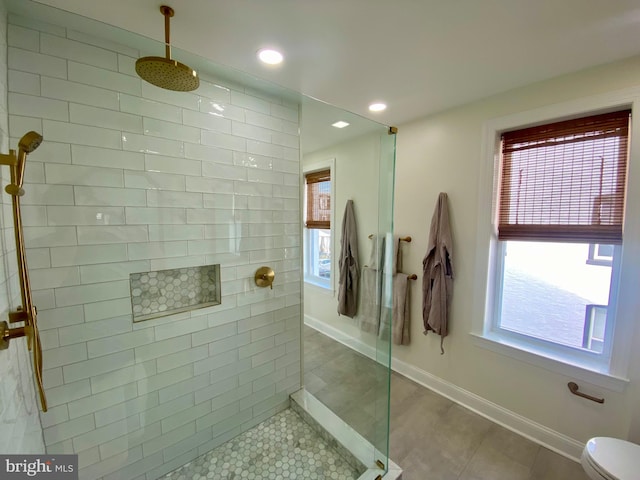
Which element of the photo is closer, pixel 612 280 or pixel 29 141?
pixel 29 141

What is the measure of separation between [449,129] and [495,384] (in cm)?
204

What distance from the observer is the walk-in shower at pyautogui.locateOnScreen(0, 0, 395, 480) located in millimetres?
1152

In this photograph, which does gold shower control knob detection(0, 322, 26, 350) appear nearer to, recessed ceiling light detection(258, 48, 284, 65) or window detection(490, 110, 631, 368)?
recessed ceiling light detection(258, 48, 284, 65)

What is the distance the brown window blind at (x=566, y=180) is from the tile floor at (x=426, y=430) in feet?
4.64

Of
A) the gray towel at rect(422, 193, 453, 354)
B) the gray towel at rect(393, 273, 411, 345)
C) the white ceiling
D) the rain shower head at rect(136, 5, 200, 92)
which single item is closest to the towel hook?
the gray towel at rect(422, 193, 453, 354)

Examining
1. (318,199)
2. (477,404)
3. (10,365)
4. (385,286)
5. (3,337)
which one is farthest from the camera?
(318,199)

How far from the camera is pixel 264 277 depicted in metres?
1.85

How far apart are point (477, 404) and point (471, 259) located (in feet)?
3.78

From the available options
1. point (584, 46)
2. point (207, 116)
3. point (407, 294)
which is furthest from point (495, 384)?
point (207, 116)

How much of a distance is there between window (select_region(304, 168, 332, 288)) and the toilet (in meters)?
1.92

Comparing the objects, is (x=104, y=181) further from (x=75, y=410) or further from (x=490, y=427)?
(x=490, y=427)

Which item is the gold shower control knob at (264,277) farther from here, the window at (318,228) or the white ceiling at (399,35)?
the white ceiling at (399,35)

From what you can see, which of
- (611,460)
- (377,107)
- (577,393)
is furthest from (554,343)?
(377,107)

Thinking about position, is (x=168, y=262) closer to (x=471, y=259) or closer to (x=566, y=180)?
(x=471, y=259)
